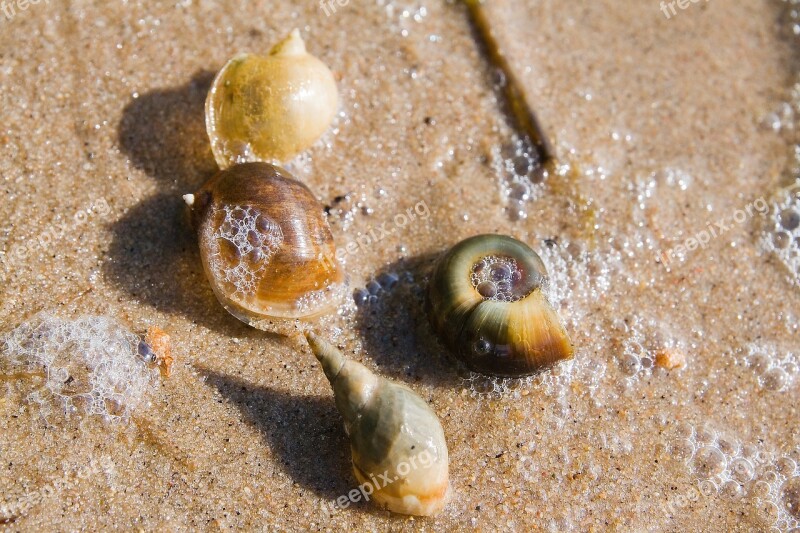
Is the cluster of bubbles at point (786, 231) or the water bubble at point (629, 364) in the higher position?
the water bubble at point (629, 364)

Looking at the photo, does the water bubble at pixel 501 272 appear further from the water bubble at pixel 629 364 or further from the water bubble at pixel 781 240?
the water bubble at pixel 781 240

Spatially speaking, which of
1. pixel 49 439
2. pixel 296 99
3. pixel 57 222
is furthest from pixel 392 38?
pixel 49 439

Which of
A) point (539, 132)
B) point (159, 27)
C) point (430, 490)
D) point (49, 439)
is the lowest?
point (430, 490)

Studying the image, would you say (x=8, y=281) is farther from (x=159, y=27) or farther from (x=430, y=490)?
(x=430, y=490)

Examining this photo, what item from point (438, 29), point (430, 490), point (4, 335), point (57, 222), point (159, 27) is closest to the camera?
point (430, 490)
